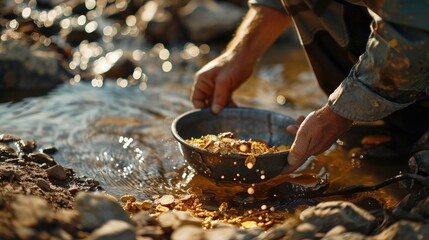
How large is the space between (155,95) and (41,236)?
284cm

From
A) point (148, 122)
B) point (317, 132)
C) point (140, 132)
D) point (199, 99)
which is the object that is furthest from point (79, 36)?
point (317, 132)

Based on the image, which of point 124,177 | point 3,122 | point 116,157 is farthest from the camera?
point 3,122

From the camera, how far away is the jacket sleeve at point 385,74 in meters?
2.45

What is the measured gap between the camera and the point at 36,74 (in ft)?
15.5

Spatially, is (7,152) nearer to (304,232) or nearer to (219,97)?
(219,97)

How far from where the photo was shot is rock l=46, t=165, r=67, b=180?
10.1ft

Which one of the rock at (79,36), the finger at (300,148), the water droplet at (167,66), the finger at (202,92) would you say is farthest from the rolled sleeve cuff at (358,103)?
the rock at (79,36)

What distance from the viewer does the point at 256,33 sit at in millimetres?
3604

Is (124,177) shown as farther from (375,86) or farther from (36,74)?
(36,74)

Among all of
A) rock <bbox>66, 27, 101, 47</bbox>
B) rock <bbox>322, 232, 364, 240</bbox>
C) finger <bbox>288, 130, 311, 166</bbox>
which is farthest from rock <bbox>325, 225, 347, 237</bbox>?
rock <bbox>66, 27, 101, 47</bbox>

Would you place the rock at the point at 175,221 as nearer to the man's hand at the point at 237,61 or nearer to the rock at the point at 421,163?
the man's hand at the point at 237,61

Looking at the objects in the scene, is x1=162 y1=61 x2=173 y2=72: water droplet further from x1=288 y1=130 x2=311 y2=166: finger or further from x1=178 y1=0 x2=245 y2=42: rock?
x1=288 y1=130 x2=311 y2=166: finger

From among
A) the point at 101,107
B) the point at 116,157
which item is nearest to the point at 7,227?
the point at 116,157

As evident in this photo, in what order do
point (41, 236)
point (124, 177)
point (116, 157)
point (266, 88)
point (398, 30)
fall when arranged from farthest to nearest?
point (266, 88) → point (116, 157) → point (124, 177) → point (398, 30) → point (41, 236)
